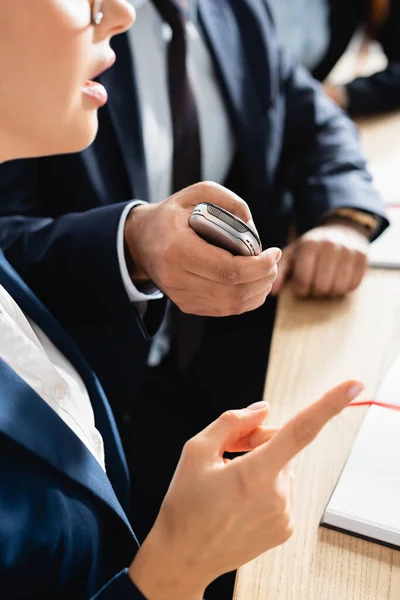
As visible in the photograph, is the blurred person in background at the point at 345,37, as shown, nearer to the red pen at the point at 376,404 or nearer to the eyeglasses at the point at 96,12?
the eyeglasses at the point at 96,12

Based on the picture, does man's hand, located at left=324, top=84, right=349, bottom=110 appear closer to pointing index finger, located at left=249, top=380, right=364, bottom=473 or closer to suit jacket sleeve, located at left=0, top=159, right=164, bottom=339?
suit jacket sleeve, located at left=0, top=159, right=164, bottom=339

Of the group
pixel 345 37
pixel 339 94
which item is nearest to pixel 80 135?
pixel 339 94

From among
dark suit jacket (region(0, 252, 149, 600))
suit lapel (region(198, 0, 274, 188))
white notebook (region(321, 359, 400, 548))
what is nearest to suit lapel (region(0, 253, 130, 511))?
dark suit jacket (region(0, 252, 149, 600))

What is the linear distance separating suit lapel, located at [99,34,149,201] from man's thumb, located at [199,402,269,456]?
0.44 m

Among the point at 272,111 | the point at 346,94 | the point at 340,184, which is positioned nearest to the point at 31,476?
the point at 340,184

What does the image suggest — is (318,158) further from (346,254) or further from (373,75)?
(373,75)

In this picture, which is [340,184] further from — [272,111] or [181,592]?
[181,592]

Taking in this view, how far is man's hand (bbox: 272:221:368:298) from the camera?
76 centimetres

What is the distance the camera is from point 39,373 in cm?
52

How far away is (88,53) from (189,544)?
417mm

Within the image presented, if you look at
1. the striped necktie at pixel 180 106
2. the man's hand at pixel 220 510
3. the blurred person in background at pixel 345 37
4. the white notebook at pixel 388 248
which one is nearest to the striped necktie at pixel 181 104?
the striped necktie at pixel 180 106

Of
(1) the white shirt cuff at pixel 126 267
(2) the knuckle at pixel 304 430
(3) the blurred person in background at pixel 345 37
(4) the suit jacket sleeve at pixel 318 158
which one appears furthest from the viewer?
(3) the blurred person in background at pixel 345 37

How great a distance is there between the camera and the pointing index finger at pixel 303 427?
401 millimetres

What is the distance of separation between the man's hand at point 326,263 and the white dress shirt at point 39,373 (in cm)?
35
